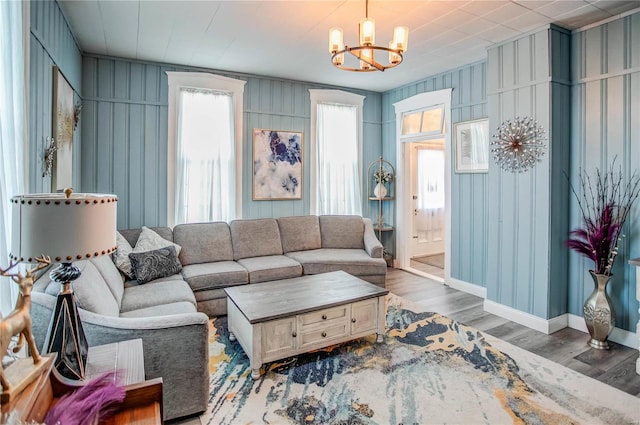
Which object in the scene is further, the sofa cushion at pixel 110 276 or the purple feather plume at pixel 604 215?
the purple feather plume at pixel 604 215

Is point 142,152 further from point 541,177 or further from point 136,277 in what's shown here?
point 541,177

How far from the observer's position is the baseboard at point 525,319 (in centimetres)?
335

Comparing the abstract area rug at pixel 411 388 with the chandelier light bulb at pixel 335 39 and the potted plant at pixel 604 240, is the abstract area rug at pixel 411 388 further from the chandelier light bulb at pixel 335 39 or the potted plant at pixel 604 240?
the chandelier light bulb at pixel 335 39

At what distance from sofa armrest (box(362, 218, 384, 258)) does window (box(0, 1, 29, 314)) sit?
3.58 metres

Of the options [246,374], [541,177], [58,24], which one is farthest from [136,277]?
[541,177]

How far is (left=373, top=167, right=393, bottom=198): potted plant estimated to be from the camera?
564 cm

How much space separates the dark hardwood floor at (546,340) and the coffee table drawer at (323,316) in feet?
4.68

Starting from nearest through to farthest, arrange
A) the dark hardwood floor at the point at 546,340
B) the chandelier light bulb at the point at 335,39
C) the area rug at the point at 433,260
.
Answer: the chandelier light bulb at the point at 335,39 < the dark hardwood floor at the point at 546,340 < the area rug at the point at 433,260

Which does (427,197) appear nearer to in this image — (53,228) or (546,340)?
(546,340)

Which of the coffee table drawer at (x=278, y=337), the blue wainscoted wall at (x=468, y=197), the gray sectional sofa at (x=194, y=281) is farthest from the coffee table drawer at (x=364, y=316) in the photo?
the blue wainscoted wall at (x=468, y=197)

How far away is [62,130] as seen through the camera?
296 cm

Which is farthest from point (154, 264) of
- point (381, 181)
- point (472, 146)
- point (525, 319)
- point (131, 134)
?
point (472, 146)

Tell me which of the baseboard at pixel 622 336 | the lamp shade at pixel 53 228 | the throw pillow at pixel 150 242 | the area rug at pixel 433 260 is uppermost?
the lamp shade at pixel 53 228

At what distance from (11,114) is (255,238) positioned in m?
2.99
